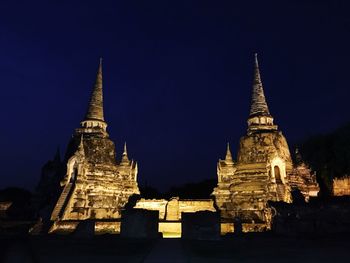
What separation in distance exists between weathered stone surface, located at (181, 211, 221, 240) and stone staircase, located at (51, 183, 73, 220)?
17035 mm

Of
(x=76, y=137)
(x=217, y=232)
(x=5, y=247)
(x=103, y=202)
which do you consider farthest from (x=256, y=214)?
(x=5, y=247)

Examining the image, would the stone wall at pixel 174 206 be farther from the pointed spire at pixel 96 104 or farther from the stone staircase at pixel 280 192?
the pointed spire at pixel 96 104

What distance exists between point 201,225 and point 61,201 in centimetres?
1907

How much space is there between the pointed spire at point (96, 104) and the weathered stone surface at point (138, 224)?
24.9m

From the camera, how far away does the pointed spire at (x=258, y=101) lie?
34188 millimetres

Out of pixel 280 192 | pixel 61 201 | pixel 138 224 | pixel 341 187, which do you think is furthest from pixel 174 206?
pixel 138 224

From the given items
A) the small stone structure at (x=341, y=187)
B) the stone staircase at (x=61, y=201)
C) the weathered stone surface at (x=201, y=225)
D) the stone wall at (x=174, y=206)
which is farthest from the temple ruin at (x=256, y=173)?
the weathered stone surface at (x=201, y=225)

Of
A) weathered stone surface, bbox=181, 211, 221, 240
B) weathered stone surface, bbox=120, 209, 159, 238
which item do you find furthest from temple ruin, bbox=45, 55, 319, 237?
weathered stone surface, bbox=181, 211, 221, 240

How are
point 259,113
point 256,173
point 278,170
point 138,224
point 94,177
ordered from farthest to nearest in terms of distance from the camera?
point 259,113 < point 94,177 < point 278,170 < point 256,173 < point 138,224

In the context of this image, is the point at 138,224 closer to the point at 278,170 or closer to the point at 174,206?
the point at 174,206

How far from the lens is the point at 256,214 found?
26.7 m

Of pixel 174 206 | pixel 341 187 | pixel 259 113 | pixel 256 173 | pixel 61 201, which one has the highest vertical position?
pixel 259 113

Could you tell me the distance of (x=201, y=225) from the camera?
11.8 meters

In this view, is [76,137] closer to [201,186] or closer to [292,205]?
[292,205]
